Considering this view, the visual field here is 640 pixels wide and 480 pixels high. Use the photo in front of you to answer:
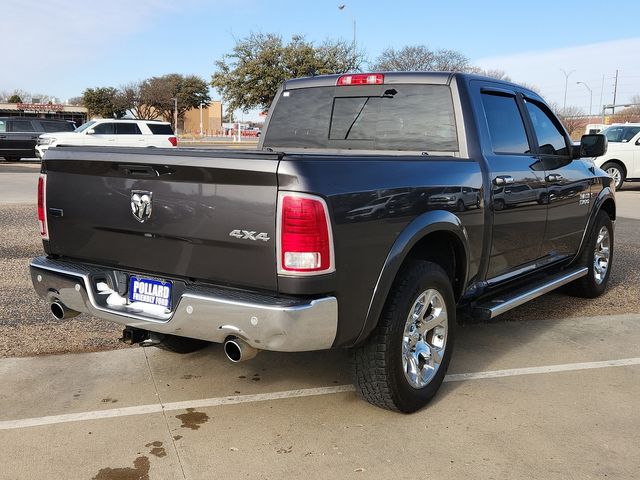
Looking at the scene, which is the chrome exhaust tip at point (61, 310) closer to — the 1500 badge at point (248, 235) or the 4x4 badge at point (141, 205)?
the 4x4 badge at point (141, 205)

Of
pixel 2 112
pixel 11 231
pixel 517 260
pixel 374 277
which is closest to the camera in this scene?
pixel 374 277

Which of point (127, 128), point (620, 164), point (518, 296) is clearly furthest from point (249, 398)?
point (127, 128)

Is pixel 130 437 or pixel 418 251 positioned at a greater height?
pixel 418 251

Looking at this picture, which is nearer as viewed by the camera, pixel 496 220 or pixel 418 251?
pixel 418 251

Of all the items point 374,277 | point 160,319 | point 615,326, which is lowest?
point 615,326

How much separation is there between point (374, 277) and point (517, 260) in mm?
1860

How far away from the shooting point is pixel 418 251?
146 inches

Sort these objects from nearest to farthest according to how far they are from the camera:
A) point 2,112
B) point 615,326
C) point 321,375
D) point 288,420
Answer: point 288,420 → point 321,375 → point 615,326 → point 2,112

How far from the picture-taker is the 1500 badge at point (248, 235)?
9.52 feet

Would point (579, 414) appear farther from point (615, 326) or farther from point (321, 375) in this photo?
point (615, 326)

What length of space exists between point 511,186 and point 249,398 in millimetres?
2224

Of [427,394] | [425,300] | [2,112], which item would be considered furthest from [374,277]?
[2,112]

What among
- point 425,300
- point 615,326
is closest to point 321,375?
point 425,300

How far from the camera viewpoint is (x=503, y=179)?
425 centimetres
